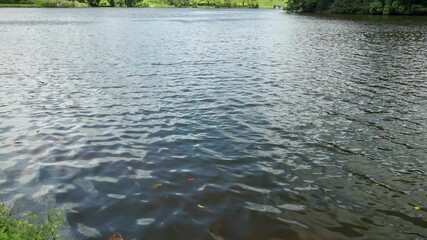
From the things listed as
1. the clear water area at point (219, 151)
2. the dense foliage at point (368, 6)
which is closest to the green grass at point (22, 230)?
the clear water area at point (219, 151)

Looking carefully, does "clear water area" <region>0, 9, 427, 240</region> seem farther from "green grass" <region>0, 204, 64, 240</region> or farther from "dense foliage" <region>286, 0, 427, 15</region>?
"dense foliage" <region>286, 0, 427, 15</region>

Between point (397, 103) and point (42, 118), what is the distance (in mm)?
21408

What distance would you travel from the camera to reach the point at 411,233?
988cm

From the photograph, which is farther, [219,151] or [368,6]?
[368,6]

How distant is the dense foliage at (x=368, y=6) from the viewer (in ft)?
395

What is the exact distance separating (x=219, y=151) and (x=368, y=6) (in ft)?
442

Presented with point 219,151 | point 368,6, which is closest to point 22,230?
point 219,151

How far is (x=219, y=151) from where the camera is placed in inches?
611

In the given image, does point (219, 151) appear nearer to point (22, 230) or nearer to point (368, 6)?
point (22, 230)

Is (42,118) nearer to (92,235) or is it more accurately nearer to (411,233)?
(92,235)

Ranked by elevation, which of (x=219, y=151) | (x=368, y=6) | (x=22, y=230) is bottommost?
(x=219, y=151)

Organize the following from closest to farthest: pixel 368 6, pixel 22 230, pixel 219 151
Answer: pixel 22 230
pixel 219 151
pixel 368 6

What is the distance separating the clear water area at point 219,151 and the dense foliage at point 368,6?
104538 mm

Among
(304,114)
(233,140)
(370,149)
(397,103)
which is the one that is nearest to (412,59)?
(397,103)
